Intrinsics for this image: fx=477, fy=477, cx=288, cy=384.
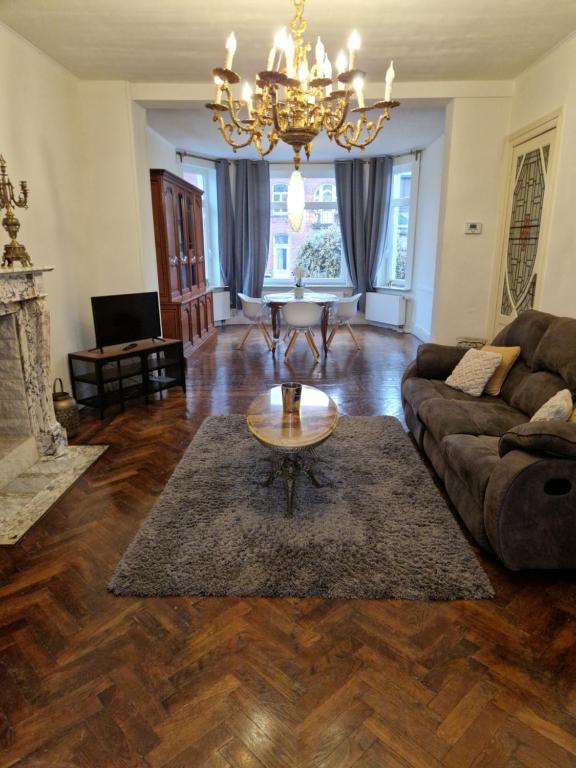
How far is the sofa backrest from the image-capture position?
2707 mm

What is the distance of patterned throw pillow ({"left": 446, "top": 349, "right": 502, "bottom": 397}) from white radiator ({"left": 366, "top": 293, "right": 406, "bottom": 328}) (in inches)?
171

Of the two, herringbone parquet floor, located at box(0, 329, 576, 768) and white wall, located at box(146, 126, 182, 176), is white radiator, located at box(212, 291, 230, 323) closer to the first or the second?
white wall, located at box(146, 126, 182, 176)

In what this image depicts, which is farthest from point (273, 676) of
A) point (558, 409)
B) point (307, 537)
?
point (558, 409)

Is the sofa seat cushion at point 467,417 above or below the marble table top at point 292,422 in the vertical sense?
below

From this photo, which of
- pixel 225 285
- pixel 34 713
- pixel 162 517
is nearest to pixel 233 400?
pixel 162 517

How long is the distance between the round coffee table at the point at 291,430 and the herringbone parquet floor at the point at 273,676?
0.71 meters

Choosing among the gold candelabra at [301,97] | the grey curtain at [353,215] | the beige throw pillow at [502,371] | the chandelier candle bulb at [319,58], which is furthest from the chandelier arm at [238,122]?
the grey curtain at [353,215]

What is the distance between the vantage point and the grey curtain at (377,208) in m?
7.63

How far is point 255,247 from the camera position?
817 cm

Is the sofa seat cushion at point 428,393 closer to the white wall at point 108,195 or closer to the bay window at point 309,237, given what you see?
the white wall at point 108,195

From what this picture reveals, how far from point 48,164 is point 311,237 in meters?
5.44

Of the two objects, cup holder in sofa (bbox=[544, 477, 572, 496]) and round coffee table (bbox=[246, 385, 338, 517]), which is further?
round coffee table (bbox=[246, 385, 338, 517])

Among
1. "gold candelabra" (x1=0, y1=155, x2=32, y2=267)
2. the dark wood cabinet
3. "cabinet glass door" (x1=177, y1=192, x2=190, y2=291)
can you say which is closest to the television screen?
"gold candelabra" (x1=0, y1=155, x2=32, y2=267)

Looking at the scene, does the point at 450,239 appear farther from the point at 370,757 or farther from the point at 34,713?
the point at 34,713
